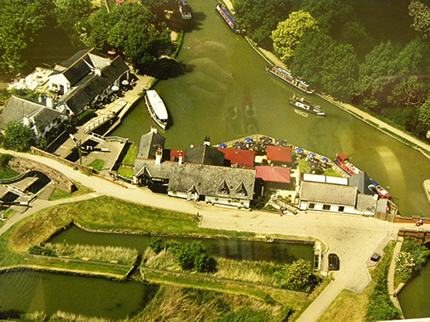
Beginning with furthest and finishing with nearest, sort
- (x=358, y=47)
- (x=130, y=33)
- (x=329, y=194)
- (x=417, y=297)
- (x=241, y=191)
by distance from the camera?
(x=358, y=47), (x=130, y=33), (x=329, y=194), (x=241, y=191), (x=417, y=297)

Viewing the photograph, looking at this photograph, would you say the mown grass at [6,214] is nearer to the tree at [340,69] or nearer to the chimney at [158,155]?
the chimney at [158,155]

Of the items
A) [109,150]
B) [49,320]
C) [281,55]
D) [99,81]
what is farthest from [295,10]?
[49,320]

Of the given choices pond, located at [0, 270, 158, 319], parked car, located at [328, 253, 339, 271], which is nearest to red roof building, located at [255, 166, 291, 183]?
parked car, located at [328, 253, 339, 271]

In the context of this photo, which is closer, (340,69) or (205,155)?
(205,155)

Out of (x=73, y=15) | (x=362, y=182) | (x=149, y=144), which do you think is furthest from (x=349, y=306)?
(x=73, y=15)

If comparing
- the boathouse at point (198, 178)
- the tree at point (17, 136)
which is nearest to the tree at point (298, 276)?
the boathouse at point (198, 178)

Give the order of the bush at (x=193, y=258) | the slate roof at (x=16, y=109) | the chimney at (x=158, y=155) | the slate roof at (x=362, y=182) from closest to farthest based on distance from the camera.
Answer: the bush at (x=193, y=258)
the chimney at (x=158, y=155)
the slate roof at (x=362, y=182)
the slate roof at (x=16, y=109)

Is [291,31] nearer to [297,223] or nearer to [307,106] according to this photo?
[307,106]
